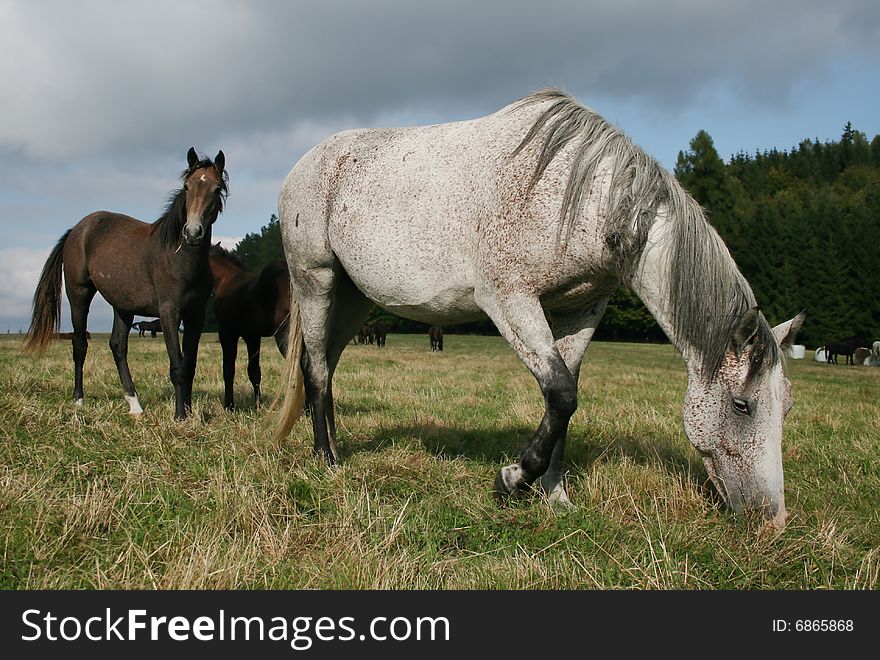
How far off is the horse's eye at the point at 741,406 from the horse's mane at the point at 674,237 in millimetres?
144

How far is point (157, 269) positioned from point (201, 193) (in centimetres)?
106

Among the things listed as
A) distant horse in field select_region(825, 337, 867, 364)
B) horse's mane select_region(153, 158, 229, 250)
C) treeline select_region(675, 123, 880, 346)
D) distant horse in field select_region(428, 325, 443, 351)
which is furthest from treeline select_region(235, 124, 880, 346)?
horse's mane select_region(153, 158, 229, 250)

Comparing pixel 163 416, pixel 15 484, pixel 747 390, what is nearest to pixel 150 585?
pixel 15 484

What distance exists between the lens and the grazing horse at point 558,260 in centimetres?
341

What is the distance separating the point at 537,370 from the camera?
361 centimetres

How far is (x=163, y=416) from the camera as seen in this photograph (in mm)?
6496

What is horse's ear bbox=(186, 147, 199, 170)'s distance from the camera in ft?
21.1

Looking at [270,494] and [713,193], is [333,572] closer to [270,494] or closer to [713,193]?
[270,494]

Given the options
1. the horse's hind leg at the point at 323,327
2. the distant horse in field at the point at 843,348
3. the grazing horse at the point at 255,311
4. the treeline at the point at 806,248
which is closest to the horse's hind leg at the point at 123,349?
the grazing horse at the point at 255,311

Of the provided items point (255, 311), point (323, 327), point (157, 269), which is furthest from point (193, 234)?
point (255, 311)

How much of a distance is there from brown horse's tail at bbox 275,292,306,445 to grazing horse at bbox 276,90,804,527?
1134 mm

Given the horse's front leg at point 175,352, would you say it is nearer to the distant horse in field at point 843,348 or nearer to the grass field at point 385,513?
the grass field at point 385,513
